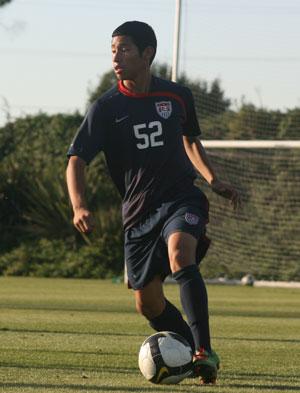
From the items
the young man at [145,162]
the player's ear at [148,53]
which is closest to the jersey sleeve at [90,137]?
the young man at [145,162]

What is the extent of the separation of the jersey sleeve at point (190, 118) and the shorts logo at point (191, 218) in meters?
0.70

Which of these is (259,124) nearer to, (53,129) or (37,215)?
(37,215)

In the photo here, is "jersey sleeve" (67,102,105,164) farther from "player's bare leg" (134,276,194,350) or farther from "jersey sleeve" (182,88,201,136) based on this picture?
"player's bare leg" (134,276,194,350)

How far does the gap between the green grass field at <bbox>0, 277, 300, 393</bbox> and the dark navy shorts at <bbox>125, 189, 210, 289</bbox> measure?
58 centimetres

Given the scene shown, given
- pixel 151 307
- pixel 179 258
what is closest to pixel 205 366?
pixel 179 258

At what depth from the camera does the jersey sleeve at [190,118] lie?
25.8 ft

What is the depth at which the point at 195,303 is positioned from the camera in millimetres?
7227

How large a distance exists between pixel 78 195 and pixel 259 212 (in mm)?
15591

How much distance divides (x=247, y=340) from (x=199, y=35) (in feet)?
44.3

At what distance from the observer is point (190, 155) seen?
7.98 m

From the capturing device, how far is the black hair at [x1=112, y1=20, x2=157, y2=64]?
7629mm

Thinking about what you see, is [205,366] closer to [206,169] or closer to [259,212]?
[206,169]

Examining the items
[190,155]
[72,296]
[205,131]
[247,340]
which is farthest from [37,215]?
[190,155]

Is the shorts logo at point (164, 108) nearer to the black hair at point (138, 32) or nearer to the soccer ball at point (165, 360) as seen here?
the black hair at point (138, 32)
